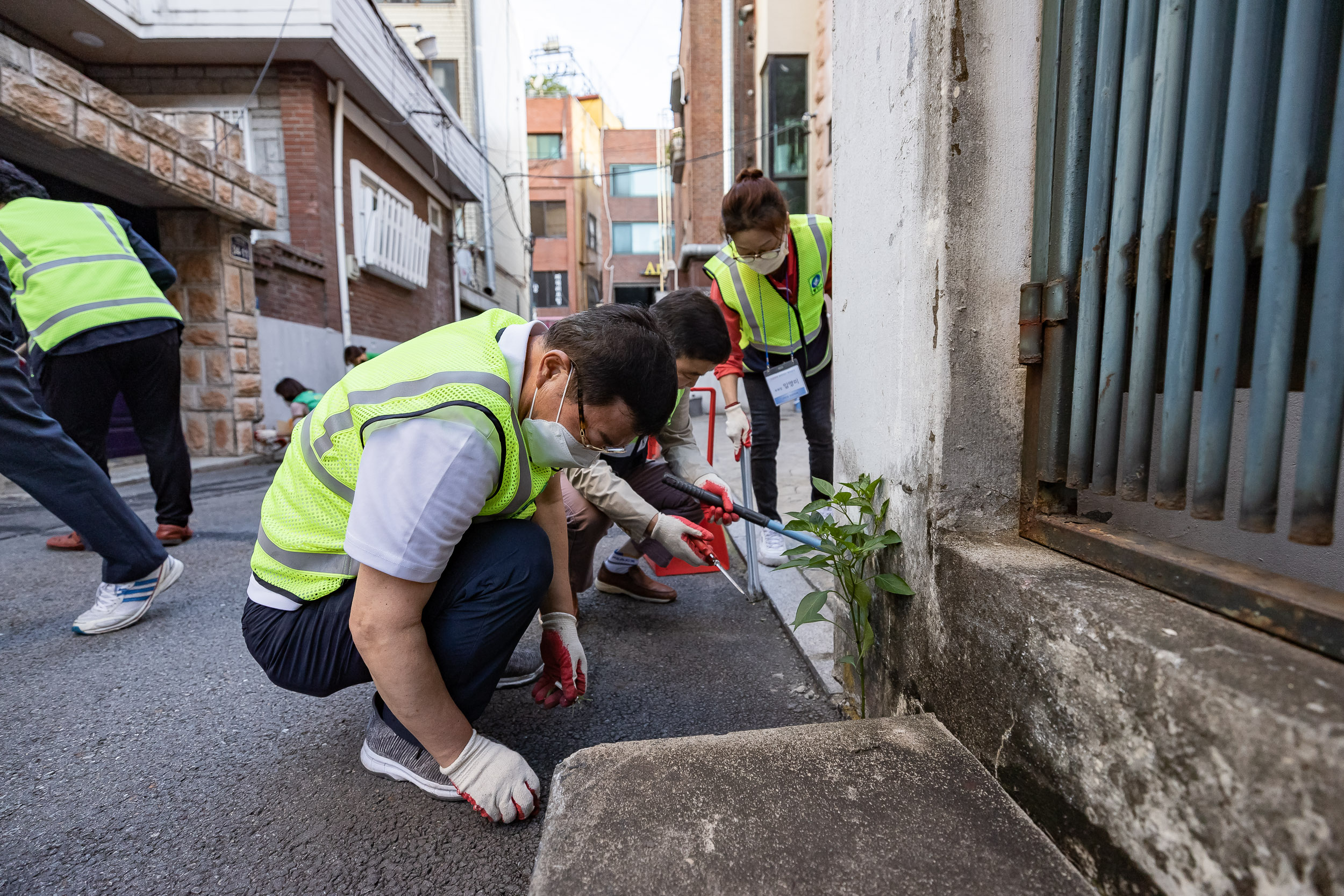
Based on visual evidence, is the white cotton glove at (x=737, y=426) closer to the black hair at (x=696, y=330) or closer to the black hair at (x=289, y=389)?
the black hair at (x=696, y=330)

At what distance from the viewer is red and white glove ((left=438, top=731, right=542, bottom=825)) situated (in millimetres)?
1397

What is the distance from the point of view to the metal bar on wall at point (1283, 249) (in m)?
0.78

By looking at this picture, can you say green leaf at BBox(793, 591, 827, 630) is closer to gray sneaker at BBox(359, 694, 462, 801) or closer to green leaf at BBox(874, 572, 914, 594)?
green leaf at BBox(874, 572, 914, 594)

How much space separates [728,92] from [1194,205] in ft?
41.4

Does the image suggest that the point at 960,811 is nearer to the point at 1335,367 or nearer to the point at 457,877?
the point at 1335,367

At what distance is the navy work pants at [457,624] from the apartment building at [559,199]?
1028 inches

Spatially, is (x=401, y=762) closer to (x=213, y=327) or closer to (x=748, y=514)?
(x=748, y=514)

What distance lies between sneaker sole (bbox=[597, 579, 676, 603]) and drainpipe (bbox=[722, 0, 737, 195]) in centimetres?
1002

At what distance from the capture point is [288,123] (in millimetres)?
8141

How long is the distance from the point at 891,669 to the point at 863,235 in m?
0.98

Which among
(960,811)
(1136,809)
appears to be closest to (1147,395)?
(1136,809)

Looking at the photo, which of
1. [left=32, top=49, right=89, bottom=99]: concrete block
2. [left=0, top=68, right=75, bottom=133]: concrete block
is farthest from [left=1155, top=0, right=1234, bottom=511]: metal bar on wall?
[left=32, top=49, right=89, bottom=99]: concrete block

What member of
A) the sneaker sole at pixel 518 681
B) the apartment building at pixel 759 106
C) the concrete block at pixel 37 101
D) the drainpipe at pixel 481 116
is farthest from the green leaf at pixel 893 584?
the drainpipe at pixel 481 116

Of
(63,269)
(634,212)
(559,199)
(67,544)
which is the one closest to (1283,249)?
(63,269)
